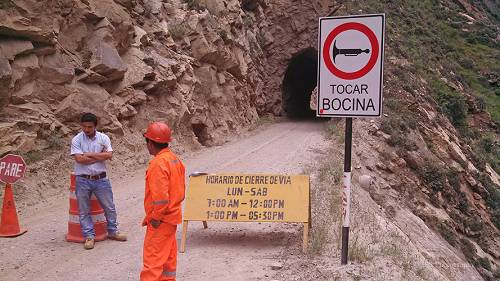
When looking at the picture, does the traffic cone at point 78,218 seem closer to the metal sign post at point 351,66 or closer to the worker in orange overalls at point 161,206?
the worker in orange overalls at point 161,206

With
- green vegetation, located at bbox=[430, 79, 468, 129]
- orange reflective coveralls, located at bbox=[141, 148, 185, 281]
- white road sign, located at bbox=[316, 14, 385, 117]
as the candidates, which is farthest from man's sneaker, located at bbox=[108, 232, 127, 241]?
green vegetation, located at bbox=[430, 79, 468, 129]

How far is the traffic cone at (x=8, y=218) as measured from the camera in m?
7.16

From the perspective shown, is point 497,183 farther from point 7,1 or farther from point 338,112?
point 7,1

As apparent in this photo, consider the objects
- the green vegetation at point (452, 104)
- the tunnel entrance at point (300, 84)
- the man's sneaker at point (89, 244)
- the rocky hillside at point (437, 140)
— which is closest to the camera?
the man's sneaker at point (89, 244)

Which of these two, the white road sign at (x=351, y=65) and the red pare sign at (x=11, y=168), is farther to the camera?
the red pare sign at (x=11, y=168)

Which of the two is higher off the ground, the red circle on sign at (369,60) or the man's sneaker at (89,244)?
the red circle on sign at (369,60)

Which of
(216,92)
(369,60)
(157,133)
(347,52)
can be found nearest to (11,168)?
(157,133)

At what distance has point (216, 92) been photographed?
63.1ft

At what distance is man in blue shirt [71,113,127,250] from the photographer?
6.74 m

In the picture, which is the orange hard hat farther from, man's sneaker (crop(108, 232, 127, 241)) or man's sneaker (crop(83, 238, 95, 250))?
man's sneaker (crop(108, 232, 127, 241))

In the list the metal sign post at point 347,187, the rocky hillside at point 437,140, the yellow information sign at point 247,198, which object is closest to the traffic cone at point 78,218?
the yellow information sign at point 247,198

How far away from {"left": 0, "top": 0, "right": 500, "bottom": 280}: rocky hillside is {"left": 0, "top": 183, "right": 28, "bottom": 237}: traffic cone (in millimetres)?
2015

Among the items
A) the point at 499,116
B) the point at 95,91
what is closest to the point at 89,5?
the point at 95,91

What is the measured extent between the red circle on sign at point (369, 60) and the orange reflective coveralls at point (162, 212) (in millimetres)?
2143
